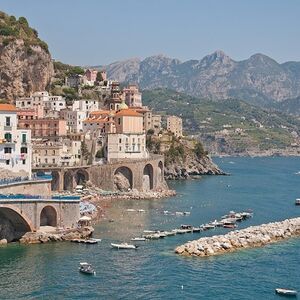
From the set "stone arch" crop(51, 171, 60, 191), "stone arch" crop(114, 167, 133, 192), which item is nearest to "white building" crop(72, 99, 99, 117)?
"stone arch" crop(114, 167, 133, 192)

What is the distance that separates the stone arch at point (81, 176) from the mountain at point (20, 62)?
26711 millimetres

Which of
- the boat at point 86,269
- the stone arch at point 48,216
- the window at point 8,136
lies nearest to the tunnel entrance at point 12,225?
the stone arch at point 48,216

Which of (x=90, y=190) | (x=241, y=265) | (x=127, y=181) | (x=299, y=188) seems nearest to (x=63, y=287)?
(x=241, y=265)

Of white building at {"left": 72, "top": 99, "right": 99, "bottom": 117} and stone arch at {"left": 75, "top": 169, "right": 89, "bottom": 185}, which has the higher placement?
white building at {"left": 72, "top": 99, "right": 99, "bottom": 117}

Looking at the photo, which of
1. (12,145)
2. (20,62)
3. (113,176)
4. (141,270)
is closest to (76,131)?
(113,176)

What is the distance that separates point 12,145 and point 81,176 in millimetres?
28476

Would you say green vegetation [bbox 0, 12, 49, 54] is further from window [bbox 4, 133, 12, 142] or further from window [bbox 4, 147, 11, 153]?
window [bbox 4, 147, 11, 153]

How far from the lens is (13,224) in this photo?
62.3 metres

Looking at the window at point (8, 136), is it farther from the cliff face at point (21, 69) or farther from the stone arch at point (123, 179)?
the cliff face at point (21, 69)

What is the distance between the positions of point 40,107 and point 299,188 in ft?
168

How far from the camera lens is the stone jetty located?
5869cm

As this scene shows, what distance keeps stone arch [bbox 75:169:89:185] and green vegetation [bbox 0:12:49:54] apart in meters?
31.0

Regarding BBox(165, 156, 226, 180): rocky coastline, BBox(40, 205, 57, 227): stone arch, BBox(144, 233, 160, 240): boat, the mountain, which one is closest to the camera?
BBox(40, 205, 57, 227): stone arch

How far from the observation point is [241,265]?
5484cm
